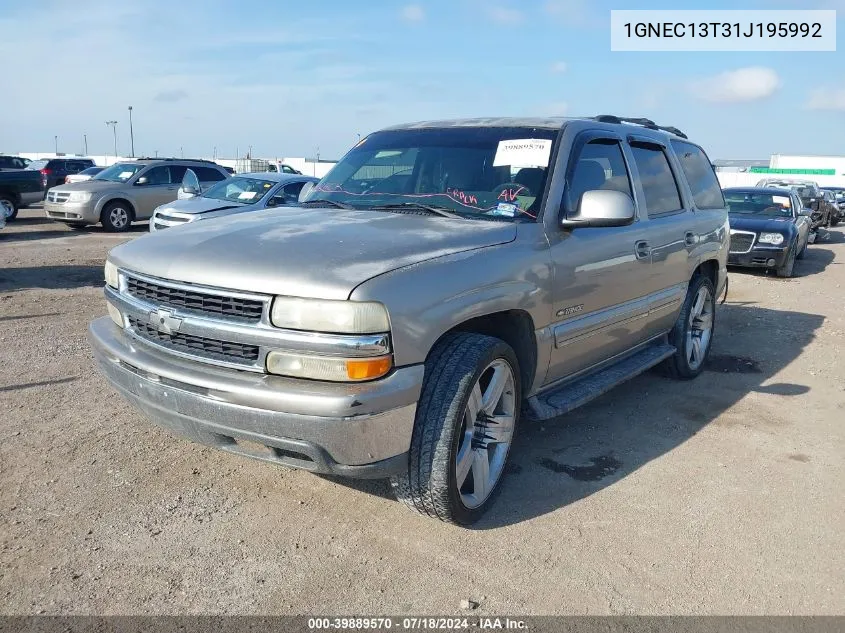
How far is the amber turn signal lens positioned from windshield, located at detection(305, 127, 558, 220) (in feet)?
4.42

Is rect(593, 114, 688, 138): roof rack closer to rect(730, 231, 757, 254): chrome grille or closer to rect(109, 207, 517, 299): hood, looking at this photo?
rect(109, 207, 517, 299): hood

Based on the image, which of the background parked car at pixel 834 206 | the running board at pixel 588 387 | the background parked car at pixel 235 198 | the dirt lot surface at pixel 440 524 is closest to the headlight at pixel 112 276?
the dirt lot surface at pixel 440 524

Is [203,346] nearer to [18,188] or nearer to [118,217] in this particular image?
[118,217]

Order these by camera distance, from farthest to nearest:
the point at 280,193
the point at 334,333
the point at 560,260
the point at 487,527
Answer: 1. the point at 280,193
2. the point at 560,260
3. the point at 487,527
4. the point at 334,333

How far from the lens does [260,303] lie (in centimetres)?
284

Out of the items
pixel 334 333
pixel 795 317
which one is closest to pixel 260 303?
pixel 334 333

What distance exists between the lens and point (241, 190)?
39.5ft

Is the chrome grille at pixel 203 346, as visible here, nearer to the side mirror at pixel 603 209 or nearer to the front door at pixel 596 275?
the front door at pixel 596 275

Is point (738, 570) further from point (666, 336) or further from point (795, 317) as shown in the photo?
point (795, 317)

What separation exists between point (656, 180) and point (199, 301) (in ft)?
11.6

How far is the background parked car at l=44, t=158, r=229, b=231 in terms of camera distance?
15.4 meters

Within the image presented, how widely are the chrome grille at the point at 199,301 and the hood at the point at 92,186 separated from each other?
45.3ft

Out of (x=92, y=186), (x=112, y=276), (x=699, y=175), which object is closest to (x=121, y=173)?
(x=92, y=186)

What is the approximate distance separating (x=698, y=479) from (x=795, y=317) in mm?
5864
